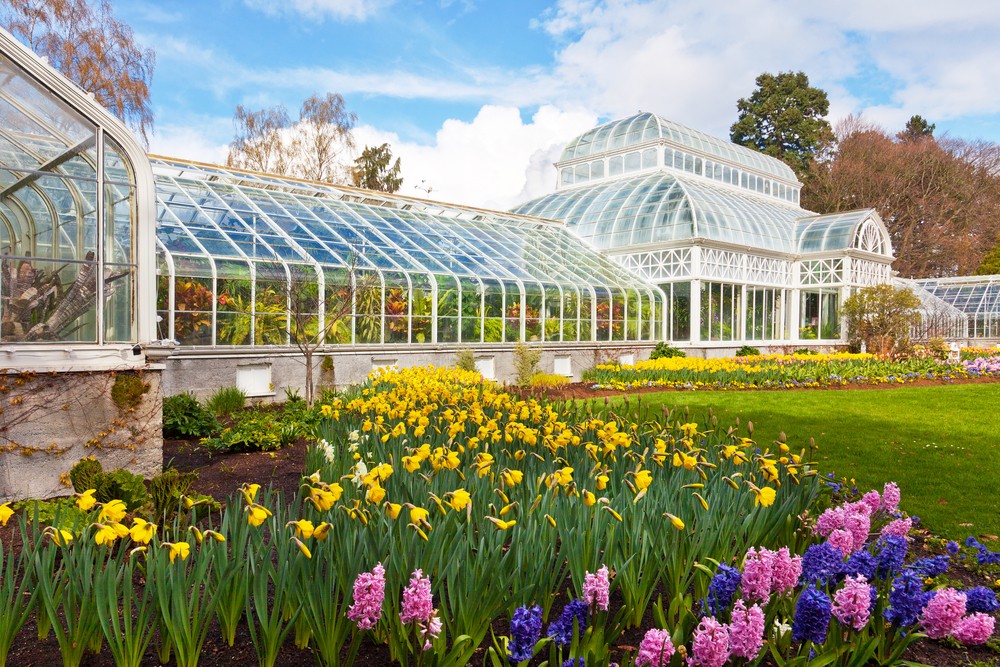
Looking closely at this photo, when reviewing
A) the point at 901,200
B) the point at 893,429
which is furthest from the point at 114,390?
the point at 901,200

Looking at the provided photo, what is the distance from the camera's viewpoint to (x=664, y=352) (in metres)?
18.8

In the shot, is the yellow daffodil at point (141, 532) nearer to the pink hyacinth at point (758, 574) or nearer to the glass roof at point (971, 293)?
the pink hyacinth at point (758, 574)

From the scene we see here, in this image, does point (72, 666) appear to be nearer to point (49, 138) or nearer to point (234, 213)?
point (49, 138)

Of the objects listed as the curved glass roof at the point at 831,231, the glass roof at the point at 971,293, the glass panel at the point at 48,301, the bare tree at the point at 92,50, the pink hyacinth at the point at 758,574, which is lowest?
the pink hyacinth at the point at 758,574

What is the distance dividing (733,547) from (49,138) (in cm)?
687

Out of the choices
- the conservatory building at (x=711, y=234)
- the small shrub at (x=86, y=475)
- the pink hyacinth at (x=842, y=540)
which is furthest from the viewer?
the conservatory building at (x=711, y=234)

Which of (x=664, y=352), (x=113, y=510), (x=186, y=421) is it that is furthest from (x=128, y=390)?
(x=664, y=352)

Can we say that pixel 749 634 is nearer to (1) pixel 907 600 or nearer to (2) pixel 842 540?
(1) pixel 907 600

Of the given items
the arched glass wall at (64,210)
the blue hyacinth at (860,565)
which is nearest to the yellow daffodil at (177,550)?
the blue hyacinth at (860,565)

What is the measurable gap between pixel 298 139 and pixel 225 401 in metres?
21.6

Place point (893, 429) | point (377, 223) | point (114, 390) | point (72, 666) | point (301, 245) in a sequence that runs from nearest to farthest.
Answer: point (72, 666), point (114, 390), point (893, 429), point (301, 245), point (377, 223)

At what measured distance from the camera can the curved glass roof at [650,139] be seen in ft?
91.2

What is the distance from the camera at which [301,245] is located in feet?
44.8

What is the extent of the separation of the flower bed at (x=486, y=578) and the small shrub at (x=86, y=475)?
151 cm
